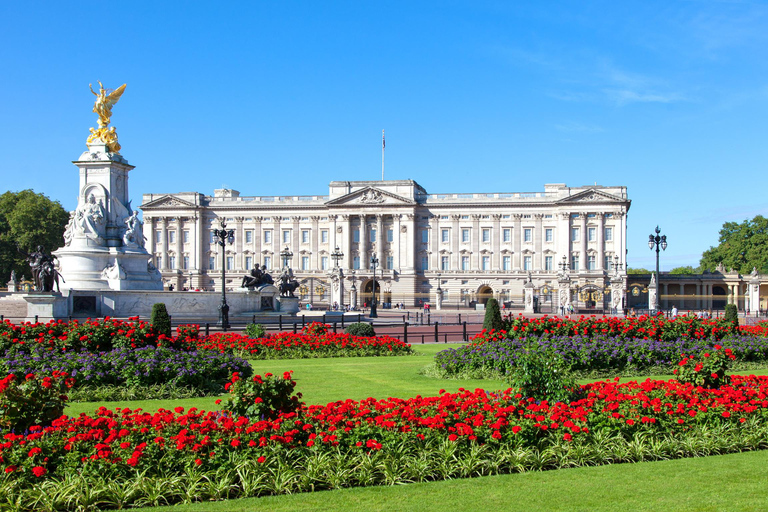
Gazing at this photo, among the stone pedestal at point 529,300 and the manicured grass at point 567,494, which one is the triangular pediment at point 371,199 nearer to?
the stone pedestal at point 529,300

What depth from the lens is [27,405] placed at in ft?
28.3

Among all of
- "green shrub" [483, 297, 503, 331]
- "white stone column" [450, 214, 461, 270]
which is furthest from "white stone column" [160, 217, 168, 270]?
"green shrub" [483, 297, 503, 331]

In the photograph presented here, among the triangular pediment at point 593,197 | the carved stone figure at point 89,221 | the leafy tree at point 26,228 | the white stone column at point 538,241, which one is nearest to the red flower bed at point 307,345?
the carved stone figure at point 89,221

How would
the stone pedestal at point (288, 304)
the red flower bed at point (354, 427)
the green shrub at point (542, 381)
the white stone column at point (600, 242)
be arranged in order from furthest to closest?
1. the white stone column at point (600, 242)
2. the stone pedestal at point (288, 304)
3. the green shrub at point (542, 381)
4. the red flower bed at point (354, 427)

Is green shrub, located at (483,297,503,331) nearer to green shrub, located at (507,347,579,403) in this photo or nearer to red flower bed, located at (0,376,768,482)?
green shrub, located at (507,347,579,403)

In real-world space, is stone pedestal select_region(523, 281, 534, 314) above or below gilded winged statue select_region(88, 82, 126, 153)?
below

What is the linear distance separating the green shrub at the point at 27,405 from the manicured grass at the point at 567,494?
2459mm

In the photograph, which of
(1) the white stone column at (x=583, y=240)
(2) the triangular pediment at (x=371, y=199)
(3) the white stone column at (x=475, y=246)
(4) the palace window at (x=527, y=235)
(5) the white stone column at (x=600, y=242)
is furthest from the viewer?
(3) the white stone column at (x=475, y=246)

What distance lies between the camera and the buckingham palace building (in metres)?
89.1

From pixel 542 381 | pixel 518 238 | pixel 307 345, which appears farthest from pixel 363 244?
pixel 542 381

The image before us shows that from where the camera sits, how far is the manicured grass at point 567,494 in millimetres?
7312

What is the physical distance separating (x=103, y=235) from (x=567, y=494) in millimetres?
34112

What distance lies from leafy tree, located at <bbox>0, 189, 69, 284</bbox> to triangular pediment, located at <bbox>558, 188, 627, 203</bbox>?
2428 inches

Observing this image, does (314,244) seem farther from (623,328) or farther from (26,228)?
(623,328)
